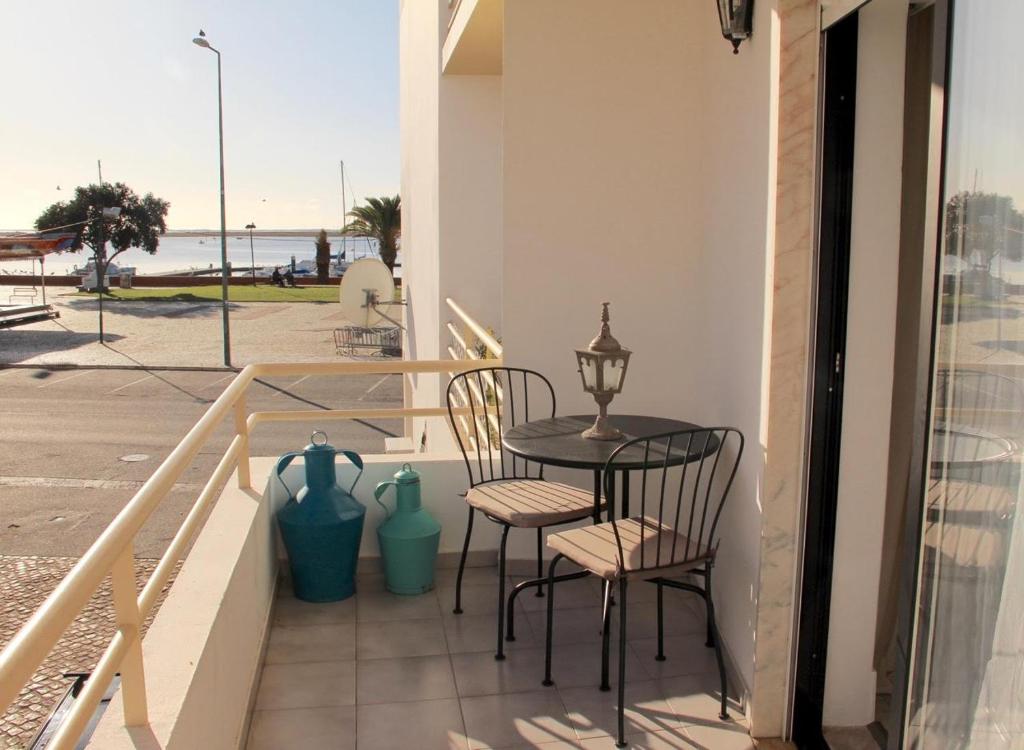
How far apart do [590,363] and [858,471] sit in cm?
109

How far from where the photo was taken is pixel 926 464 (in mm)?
2098

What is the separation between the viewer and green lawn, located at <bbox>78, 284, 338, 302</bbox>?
1281 inches

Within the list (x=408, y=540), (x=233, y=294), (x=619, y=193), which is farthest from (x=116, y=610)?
(x=233, y=294)

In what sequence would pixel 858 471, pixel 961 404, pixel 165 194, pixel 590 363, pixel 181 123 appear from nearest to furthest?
1. pixel 961 404
2. pixel 858 471
3. pixel 590 363
4. pixel 165 194
5. pixel 181 123

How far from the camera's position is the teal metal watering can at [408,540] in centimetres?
409

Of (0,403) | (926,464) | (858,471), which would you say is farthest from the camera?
(0,403)

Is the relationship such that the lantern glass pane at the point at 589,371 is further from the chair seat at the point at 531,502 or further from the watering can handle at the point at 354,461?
the watering can handle at the point at 354,461

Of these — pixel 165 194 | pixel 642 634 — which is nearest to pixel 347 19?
pixel 642 634

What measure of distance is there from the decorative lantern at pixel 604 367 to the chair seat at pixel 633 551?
418 mm

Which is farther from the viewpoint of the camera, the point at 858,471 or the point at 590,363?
the point at 590,363

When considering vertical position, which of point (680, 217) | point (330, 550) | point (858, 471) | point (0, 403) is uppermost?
point (680, 217)

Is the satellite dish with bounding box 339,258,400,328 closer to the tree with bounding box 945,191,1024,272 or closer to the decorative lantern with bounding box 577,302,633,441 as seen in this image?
the decorative lantern with bounding box 577,302,633,441

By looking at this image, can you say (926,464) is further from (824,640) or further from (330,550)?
(330,550)

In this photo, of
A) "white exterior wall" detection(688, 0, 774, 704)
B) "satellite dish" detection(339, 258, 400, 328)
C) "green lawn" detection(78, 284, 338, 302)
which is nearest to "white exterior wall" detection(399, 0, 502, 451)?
"satellite dish" detection(339, 258, 400, 328)
